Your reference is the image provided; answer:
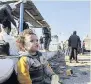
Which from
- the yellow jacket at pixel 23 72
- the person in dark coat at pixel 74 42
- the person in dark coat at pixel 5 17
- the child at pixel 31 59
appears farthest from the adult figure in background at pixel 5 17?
the person in dark coat at pixel 74 42

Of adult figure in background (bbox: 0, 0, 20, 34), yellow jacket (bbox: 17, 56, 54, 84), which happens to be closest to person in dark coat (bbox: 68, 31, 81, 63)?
adult figure in background (bbox: 0, 0, 20, 34)

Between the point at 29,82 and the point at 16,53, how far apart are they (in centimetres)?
145

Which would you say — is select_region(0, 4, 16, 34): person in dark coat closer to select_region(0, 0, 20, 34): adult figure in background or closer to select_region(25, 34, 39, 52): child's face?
select_region(0, 0, 20, 34): adult figure in background

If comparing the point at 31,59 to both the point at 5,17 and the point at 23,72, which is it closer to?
the point at 23,72

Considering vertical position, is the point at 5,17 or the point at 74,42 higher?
the point at 5,17

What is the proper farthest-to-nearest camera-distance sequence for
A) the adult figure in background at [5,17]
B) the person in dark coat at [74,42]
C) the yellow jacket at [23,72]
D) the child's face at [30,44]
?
1. the person in dark coat at [74,42]
2. the adult figure in background at [5,17]
3. the child's face at [30,44]
4. the yellow jacket at [23,72]

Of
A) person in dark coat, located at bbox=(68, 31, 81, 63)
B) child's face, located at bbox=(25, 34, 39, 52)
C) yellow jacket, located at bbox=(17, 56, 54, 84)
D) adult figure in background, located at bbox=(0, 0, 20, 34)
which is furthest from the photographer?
person in dark coat, located at bbox=(68, 31, 81, 63)

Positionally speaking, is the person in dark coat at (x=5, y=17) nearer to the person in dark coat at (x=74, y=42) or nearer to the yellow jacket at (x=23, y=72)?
the yellow jacket at (x=23, y=72)

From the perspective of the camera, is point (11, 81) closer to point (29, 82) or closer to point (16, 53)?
point (29, 82)

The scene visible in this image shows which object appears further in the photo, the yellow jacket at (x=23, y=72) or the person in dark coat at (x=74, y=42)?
the person in dark coat at (x=74, y=42)

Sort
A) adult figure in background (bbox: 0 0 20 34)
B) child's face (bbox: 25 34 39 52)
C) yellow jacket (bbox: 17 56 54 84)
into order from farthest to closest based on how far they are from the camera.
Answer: adult figure in background (bbox: 0 0 20 34) < child's face (bbox: 25 34 39 52) < yellow jacket (bbox: 17 56 54 84)

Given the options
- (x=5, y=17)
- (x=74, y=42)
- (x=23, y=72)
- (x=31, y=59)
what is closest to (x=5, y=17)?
(x=5, y=17)

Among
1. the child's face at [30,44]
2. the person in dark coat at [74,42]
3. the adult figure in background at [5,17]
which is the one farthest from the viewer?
the person in dark coat at [74,42]

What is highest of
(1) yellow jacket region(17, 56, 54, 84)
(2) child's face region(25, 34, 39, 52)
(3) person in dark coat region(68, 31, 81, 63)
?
(3) person in dark coat region(68, 31, 81, 63)
